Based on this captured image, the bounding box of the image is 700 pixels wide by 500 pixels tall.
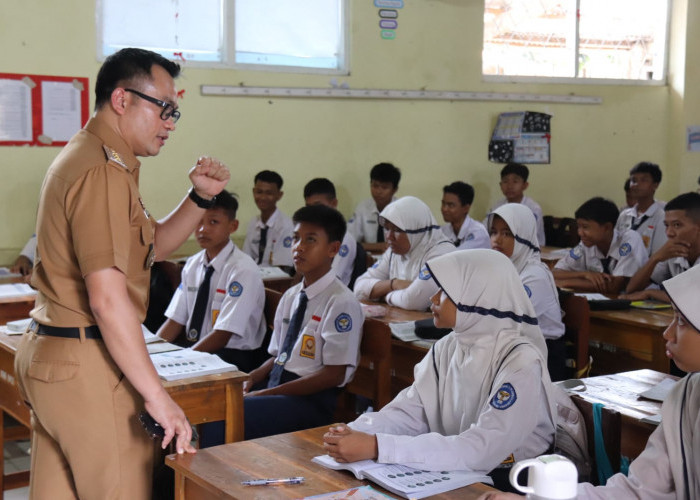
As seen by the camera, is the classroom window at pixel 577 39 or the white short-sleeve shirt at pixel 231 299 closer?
the white short-sleeve shirt at pixel 231 299

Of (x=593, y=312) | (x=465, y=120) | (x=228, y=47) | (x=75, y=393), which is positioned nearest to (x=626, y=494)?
(x=75, y=393)

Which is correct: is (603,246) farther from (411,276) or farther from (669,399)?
(669,399)

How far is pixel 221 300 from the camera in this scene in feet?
11.4

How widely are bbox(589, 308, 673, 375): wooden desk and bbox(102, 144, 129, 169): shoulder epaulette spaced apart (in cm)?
242

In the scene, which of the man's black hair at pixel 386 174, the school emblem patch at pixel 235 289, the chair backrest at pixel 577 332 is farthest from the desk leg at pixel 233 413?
the man's black hair at pixel 386 174

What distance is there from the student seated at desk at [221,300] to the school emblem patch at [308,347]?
0.46 metres

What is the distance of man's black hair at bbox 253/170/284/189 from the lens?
5699 millimetres

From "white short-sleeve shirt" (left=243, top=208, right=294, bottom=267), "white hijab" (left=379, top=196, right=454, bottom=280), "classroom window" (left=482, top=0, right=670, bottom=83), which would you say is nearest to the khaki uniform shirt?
"white hijab" (left=379, top=196, right=454, bottom=280)

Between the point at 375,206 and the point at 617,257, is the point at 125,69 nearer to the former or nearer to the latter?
the point at 617,257

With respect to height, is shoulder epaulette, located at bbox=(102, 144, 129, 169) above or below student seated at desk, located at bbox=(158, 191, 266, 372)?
above

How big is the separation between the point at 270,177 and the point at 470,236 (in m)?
1.40

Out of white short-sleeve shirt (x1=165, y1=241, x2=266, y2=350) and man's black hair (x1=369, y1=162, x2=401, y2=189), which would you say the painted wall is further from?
white short-sleeve shirt (x1=165, y1=241, x2=266, y2=350)

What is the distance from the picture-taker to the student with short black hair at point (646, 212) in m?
5.75

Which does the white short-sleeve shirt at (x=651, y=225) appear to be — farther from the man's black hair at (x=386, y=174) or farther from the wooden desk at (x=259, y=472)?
the wooden desk at (x=259, y=472)
